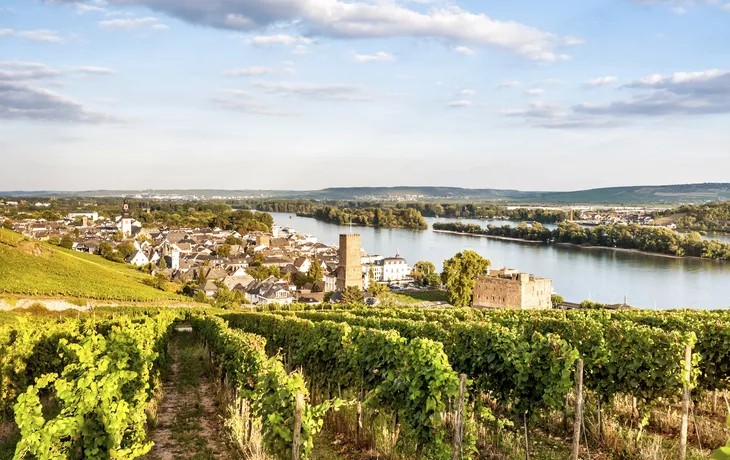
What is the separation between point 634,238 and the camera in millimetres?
105562

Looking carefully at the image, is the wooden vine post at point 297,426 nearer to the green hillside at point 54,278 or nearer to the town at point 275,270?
Result: the green hillside at point 54,278

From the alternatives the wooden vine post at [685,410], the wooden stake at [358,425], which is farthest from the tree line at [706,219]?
the wooden stake at [358,425]

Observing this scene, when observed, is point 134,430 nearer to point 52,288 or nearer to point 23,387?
point 23,387

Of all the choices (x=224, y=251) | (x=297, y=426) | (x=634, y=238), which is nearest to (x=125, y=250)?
(x=224, y=251)

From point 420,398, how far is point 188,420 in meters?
6.61

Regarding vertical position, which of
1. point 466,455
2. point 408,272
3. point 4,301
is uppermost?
point 466,455

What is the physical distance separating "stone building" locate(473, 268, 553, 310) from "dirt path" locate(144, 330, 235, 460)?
111 ft

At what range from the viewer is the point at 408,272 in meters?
84.3

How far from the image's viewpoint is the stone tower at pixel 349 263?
5591 cm

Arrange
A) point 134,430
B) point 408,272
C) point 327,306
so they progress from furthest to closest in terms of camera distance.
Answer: point 408,272 < point 327,306 < point 134,430

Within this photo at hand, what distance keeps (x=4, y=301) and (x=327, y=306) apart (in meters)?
18.8

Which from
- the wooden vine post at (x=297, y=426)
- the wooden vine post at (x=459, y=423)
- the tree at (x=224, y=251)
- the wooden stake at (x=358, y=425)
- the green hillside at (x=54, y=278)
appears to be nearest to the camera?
the wooden vine post at (x=297, y=426)

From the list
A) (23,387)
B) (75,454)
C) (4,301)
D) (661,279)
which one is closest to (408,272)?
(661,279)

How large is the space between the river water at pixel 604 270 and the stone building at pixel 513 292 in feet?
33.0
